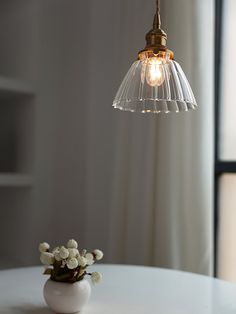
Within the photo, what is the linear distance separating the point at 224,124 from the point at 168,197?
Answer: 1.26ft

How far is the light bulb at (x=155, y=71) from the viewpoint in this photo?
0.99 metres

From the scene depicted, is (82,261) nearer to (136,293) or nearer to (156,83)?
(136,293)

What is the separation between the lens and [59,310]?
1021 millimetres

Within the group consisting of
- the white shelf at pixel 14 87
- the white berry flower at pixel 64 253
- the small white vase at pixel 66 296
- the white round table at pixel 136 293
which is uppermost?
the white shelf at pixel 14 87

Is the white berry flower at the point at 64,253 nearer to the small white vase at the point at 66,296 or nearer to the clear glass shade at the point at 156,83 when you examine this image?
the small white vase at the point at 66,296

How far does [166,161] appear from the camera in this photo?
1617 mm

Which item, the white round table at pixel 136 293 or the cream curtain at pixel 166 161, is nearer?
the white round table at pixel 136 293

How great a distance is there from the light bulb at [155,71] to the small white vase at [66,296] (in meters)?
0.49

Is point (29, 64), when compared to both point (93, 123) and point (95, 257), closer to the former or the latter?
point (93, 123)

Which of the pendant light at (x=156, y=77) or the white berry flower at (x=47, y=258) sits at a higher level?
the pendant light at (x=156, y=77)

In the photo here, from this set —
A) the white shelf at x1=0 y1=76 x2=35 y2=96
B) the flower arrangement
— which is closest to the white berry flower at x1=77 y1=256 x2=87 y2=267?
the flower arrangement

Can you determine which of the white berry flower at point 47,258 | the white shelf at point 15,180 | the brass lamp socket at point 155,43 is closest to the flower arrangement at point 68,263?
the white berry flower at point 47,258

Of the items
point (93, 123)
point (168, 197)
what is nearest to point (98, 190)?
point (93, 123)

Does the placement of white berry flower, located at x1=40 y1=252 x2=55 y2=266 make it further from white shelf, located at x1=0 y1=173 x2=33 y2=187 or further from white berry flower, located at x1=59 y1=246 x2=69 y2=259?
white shelf, located at x1=0 y1=173 x2=33 y2=187
